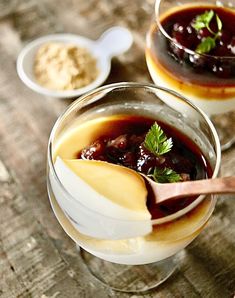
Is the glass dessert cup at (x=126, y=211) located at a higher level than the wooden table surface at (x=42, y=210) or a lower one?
higher

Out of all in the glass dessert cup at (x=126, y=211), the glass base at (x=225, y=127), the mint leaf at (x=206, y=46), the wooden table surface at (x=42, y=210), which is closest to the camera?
the glass dessert cup at (x=126, y=211)

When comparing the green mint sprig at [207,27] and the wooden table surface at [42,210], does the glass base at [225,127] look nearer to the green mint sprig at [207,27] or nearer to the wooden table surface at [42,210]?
the wooden table surface at [42,210]

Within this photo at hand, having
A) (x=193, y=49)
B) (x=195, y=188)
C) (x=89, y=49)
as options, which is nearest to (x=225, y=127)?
(x=193, y=49)

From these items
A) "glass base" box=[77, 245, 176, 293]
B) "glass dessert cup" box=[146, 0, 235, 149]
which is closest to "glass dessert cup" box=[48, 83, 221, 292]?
"glass base" box=[77, 245, 176, 293]

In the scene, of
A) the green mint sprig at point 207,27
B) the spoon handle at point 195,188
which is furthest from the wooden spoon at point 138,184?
the green mint sprig at point 207,27

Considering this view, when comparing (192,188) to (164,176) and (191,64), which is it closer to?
(164,176)

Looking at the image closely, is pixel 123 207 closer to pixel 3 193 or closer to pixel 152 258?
pixel 152 258

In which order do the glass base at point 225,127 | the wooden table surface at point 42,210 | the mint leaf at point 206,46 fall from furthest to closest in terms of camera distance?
1. the glass base at point 225,127
2. the mint leaf at point 206,46
3. the wooden table surface at point 42,210

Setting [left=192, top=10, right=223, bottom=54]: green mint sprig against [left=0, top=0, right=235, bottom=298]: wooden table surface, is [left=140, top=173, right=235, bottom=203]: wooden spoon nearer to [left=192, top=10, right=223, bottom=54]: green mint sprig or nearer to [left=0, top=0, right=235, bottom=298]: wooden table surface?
[left=0, top=0, right=235, bottom=298]: wooden table surface
